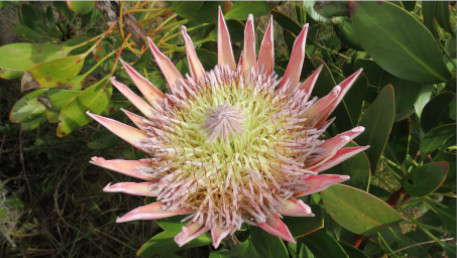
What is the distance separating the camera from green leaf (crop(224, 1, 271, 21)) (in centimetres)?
150

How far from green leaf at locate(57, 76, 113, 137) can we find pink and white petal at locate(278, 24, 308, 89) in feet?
2.19

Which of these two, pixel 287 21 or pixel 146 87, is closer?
pixel 146 87

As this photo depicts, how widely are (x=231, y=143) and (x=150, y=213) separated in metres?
0.37

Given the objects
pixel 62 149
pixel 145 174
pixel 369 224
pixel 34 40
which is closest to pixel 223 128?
pixel 145 174

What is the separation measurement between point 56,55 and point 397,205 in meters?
1.43

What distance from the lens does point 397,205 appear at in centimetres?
140

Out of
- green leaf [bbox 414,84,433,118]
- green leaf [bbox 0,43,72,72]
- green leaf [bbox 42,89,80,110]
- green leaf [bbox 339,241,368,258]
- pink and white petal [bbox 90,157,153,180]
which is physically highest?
green leaf [bbox 0,43,72,72]

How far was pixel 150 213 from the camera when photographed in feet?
3.29

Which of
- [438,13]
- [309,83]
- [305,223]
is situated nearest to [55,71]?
[309,83]

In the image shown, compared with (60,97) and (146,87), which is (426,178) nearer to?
(146,87)

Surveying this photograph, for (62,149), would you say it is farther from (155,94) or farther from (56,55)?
(155,94)

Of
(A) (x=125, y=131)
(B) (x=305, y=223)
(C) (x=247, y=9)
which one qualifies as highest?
(C) (x=247, y=9)

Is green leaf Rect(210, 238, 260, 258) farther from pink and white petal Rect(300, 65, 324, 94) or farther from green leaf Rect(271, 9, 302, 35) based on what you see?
green leaf Rect(271, 9, 302, 35)

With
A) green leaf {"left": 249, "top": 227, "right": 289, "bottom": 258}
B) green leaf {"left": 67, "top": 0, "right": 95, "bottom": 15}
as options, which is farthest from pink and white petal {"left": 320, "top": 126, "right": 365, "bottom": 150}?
green leaf {"left": 67, "top": 0, "right": 95, "bottom": 15}
